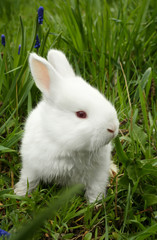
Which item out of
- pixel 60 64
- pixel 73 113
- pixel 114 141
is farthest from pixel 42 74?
pixel 114 141

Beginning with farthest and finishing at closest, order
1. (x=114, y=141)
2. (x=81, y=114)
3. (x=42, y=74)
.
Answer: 1. (x=114, y=141)
2. (x=42, y=74)
3. (x=81, y=114)

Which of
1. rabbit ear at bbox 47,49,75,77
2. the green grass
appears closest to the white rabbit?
rabbit ear at bbox 47,49,75,77

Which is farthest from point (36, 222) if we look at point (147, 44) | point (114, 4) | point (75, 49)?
point (114, 4)

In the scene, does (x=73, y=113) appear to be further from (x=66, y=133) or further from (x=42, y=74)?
(x=42, y=74)

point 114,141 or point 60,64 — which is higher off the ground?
point 60,64

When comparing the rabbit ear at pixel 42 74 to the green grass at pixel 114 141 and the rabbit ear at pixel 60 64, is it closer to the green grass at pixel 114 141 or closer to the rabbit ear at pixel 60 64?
the rabbit ear at pixel 60 64

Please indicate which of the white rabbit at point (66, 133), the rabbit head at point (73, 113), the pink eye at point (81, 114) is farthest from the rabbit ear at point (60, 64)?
the pink eye at point (81, 114)
